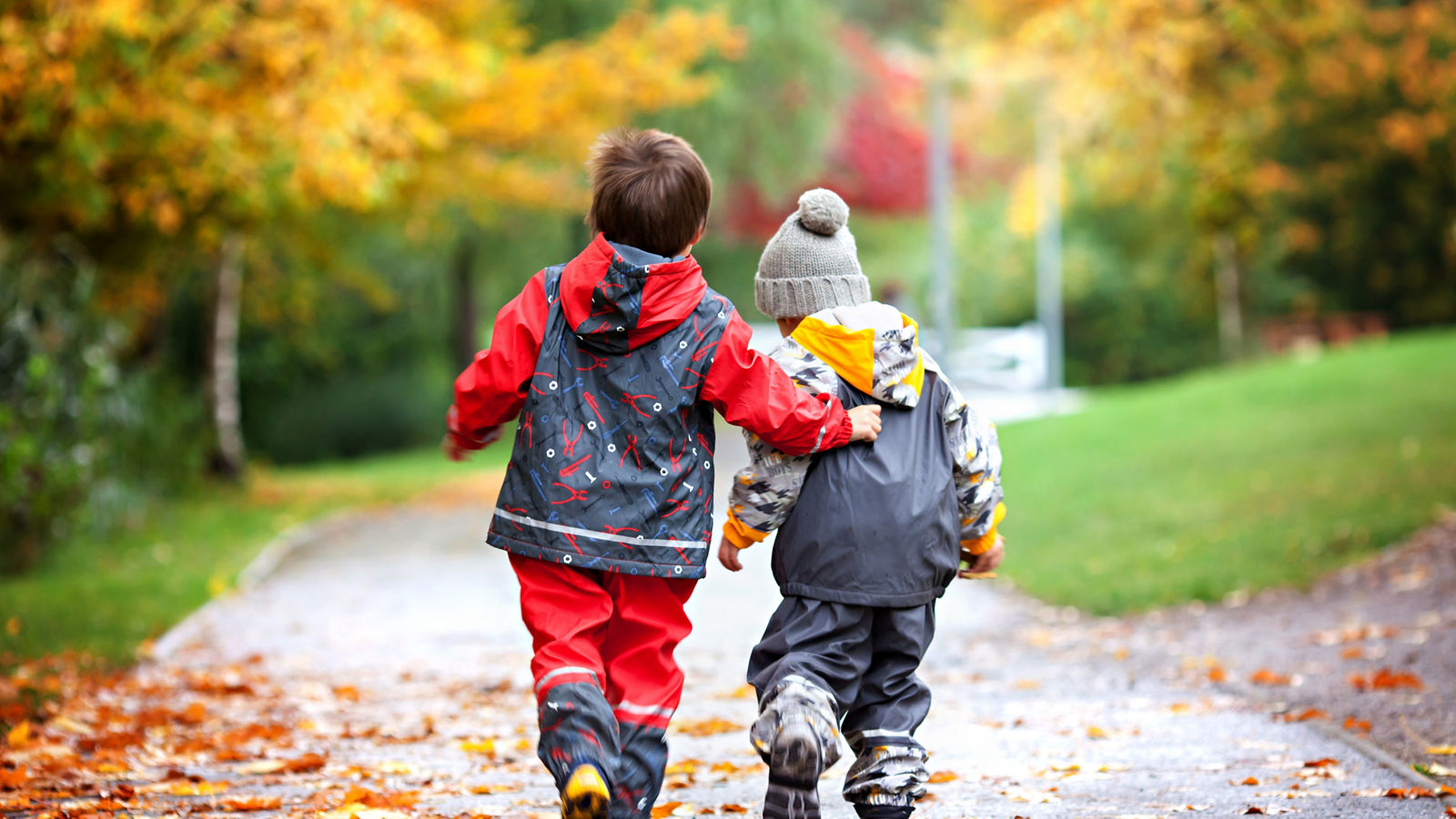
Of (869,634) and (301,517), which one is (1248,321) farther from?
(869,634)

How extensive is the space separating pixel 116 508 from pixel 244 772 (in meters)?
7.63

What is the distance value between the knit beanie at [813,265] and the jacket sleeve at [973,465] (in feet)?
0.98

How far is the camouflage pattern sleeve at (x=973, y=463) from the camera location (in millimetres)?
3684

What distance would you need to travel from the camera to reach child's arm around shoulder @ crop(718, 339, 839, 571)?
→ 11.6 ft

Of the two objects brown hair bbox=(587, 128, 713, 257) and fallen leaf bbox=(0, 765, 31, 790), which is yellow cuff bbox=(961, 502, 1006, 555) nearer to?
brown hair bbox=(587, 128, 713, 257)

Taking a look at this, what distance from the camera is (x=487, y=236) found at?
816 inches

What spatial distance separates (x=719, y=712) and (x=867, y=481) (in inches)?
105

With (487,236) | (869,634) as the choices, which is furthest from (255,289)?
(869,634)

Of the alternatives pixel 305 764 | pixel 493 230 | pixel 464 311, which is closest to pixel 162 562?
pixel 305 764

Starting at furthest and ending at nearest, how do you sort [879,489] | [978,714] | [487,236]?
1. [487,236]
2. [978,714]
3. [879,489]

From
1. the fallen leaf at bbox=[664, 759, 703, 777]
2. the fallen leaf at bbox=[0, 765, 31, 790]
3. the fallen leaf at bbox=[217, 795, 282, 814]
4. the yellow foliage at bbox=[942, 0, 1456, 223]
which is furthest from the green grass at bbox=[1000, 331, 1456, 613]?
the fallen leaf at bbox=[0, 765, 31, 790]

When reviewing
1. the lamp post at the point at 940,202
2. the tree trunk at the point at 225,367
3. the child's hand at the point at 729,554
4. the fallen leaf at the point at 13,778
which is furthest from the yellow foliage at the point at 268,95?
the lamp post at the point at 940,202

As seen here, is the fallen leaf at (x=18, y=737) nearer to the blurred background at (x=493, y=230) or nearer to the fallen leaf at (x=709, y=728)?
the blurred background at (x=493, y=230)

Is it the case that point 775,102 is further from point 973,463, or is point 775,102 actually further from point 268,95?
point 973,463
